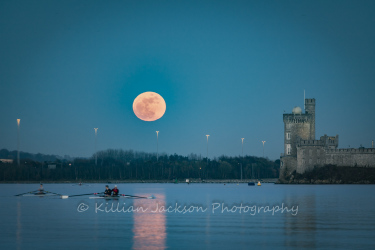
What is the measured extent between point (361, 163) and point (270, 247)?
413 ft

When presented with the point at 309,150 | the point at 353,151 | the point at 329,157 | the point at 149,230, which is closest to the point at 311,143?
the point at 309,150

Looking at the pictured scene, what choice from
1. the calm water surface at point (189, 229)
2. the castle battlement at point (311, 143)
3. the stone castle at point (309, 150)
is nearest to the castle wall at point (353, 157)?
the stone castle at point (309, 150)

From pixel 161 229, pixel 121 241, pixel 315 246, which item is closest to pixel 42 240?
pixel 121 241

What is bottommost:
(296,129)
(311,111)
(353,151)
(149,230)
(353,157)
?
(149,230)

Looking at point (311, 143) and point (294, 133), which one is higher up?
point (294, 133)

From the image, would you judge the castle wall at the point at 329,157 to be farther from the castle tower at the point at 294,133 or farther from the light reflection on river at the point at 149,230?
the light reflection on river at the point at 149,230

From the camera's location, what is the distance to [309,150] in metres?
158

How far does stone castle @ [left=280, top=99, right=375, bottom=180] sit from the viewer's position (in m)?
152

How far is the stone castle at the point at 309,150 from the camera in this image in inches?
5969

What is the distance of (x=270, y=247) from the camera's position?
101ft

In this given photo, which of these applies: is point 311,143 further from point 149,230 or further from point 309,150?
point 149,230

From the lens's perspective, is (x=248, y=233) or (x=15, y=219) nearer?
(x=248, y=233)

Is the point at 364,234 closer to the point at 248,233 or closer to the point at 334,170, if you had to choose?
the point at 248,233

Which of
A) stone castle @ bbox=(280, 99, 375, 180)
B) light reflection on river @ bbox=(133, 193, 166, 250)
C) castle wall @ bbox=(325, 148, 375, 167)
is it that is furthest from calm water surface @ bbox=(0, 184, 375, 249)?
stone castle @ bbox=(280, 99, 375, 180)
